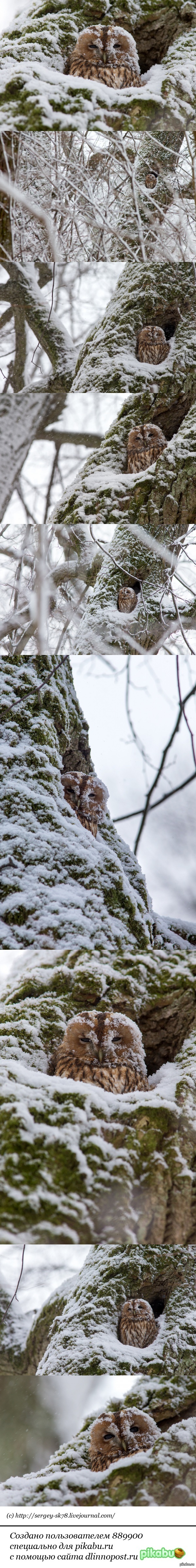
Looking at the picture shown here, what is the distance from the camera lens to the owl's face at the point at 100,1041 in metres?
1.46

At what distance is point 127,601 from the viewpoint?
5.31ft

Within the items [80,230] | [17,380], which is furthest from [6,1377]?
[80,230]

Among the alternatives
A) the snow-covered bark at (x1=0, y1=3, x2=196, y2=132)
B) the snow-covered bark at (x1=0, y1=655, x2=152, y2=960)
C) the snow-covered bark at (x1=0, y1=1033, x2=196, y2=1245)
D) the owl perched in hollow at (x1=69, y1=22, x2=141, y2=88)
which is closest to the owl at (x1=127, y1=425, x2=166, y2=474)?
the snow-covered bark at (x1=0, y1=655, x2=152, y2=960)

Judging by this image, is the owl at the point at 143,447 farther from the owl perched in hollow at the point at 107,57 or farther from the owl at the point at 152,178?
the owl perched in hollow at the point at 107,57

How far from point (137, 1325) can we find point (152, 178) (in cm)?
245

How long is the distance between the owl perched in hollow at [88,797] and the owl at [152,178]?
1313 mm

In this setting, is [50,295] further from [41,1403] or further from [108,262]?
[41,1403]

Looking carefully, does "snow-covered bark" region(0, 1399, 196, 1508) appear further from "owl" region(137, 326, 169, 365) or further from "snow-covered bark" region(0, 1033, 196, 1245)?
"owl" region(137, 326, 169, 365)

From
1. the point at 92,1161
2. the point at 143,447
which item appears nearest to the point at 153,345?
the point at 143,447

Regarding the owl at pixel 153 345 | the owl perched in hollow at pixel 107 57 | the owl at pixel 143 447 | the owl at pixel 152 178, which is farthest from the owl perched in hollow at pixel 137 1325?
the owl perched in hollow at pixel 107 57

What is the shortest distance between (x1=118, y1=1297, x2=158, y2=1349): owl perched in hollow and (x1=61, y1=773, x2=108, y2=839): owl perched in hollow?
3.22 ft

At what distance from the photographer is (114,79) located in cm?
164
